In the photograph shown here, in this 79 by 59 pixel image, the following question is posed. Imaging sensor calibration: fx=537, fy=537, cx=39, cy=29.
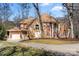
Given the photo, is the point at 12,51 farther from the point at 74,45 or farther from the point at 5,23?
the point at 74,45

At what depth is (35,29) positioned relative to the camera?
14.5ft

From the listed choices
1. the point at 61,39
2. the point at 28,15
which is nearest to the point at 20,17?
the point at 28,15

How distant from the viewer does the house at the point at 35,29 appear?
14.4 feet

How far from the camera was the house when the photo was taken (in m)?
4.39

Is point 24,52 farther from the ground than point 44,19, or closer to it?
closer to it

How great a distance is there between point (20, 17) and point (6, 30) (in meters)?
0.16

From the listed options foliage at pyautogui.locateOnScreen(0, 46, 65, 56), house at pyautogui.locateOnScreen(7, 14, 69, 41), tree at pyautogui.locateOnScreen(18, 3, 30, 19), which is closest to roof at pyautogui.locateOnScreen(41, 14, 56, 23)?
house at pyautogui.locateOnScreen(7, 14, 69, 41)

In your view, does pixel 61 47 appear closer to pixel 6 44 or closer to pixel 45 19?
pixel 45 19

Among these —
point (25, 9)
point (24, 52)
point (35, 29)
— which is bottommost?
point (24, 52)

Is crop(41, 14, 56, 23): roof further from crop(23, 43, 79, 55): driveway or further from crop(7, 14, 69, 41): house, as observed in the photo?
crop(23, 43, 79, 55): driveway

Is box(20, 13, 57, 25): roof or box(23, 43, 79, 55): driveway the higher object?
box(20, 13, 57, 25): roof

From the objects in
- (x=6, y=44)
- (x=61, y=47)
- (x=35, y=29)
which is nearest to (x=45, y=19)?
(x=35, y=29)

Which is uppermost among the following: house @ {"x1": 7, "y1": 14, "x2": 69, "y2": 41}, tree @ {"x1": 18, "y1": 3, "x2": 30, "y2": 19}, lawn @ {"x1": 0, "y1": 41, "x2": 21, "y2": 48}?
tree @ {"x1": 18, "y1": 3, "x2": 30, "y2": 19}

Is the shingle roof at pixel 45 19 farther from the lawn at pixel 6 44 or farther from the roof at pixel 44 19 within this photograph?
the lawn at pixel 6 44
